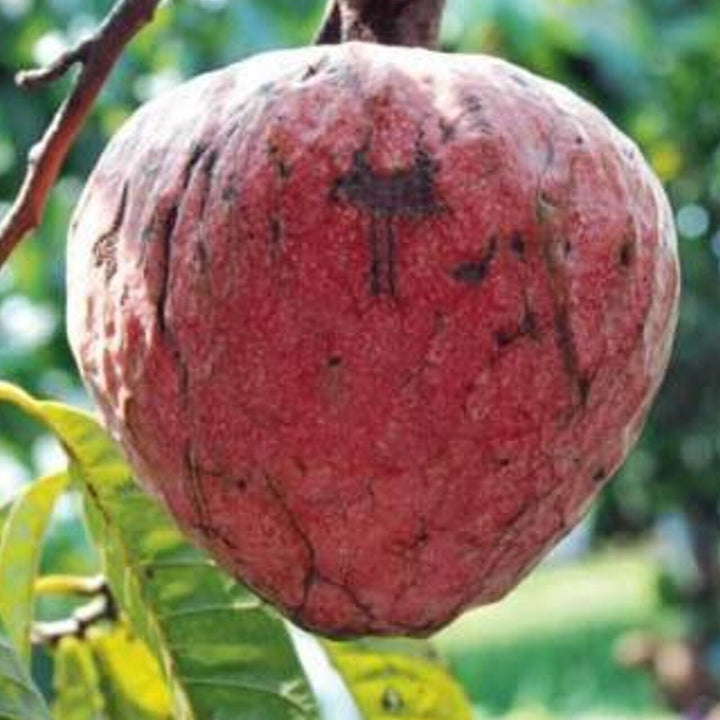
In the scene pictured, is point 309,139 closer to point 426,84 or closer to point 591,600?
point 426,84

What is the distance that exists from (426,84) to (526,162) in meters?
0.07

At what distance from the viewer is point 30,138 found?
4.09 meters

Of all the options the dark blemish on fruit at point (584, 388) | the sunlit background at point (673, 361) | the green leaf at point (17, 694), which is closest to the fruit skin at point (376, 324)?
the dark blemish on fruit at point (584, 388)

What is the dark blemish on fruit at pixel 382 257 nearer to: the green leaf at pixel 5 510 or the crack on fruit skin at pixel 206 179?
the crack on fruit skin at pixel 206 179

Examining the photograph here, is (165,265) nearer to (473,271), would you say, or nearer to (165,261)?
(165,261)

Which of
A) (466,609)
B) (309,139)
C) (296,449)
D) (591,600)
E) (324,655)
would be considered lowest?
(591,600)

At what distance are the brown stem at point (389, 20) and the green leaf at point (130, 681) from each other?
1.78 feet

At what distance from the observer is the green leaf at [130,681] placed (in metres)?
1.54

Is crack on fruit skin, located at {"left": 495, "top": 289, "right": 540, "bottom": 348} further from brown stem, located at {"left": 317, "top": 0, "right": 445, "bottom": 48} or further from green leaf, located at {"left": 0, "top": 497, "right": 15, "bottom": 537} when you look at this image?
green leaf, located at {"left": 0, "top": 497, "right": 15, "bottom": 537}

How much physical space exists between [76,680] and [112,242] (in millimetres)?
591

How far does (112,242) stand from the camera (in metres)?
1.09

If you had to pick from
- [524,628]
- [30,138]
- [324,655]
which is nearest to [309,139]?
[324,655]

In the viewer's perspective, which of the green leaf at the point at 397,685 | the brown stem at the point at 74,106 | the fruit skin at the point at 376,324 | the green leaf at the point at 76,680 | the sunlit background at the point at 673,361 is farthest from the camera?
the sunlit background at the point at 673,361

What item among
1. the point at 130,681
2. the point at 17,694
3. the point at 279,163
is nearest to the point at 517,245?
the point at 279,163
